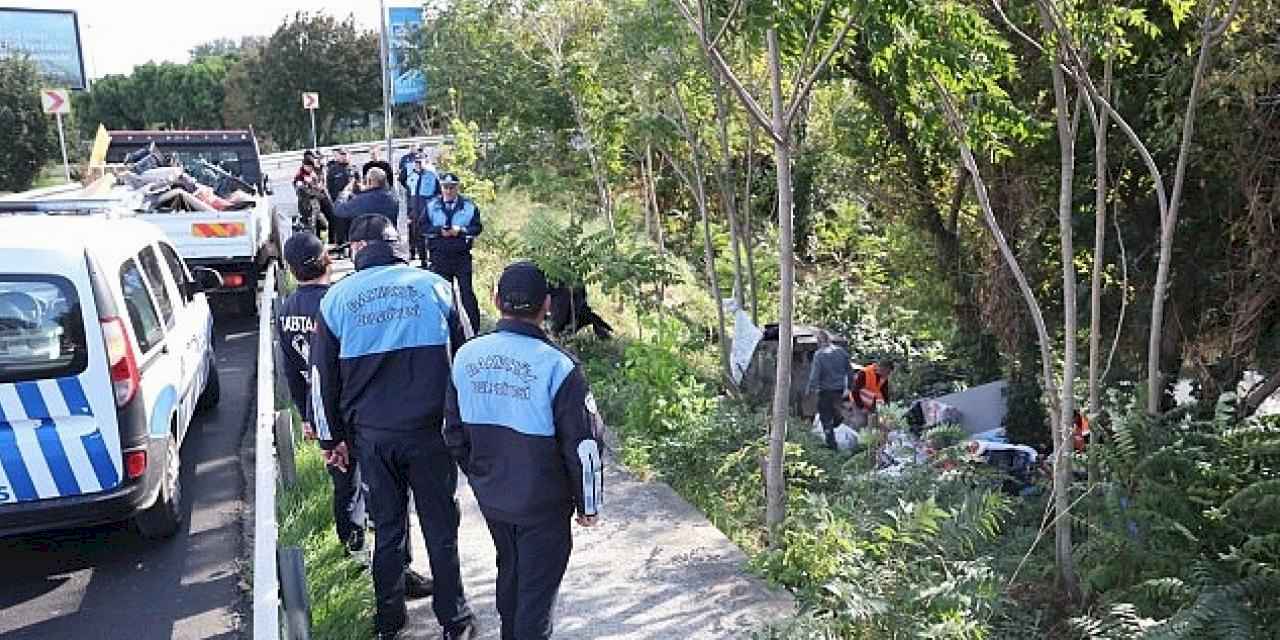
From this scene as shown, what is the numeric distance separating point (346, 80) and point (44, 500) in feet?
143

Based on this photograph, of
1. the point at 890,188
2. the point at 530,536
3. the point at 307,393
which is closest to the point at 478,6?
the point at 890,188

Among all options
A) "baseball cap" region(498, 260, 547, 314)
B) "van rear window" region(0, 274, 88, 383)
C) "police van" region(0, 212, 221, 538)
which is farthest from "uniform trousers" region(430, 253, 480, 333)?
"baseball cap" region(498, 260, 547, 314)

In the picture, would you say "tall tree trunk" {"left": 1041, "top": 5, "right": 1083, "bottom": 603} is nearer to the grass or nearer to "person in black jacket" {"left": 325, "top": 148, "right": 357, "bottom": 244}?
the grass

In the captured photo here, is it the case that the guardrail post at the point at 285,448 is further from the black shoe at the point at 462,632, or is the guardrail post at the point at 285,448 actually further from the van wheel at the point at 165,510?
the black shoe at the point at 462,632

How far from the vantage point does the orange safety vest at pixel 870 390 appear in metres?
9.85

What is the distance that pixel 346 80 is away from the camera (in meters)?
46.4

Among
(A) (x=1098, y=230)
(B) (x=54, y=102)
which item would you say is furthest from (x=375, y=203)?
(B) (x=54, y=102)

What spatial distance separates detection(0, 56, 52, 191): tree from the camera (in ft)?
120

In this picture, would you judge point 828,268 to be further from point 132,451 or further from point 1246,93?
point 132,451

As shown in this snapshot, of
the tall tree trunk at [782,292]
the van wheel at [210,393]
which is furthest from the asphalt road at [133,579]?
the tall tree trunk at [782,292]

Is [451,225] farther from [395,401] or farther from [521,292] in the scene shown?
[521,292]

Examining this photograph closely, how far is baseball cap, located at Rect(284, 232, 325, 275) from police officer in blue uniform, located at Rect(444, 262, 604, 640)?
5.59 ft

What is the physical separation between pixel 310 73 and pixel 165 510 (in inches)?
1684

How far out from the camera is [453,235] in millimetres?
9594
